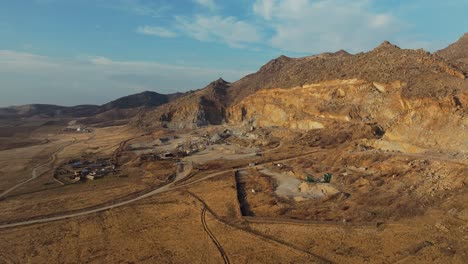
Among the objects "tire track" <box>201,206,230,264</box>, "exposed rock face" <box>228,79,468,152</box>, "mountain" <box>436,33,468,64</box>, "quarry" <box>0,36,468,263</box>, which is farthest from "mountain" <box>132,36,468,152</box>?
"mountain" <box>436,33,468,64</box>

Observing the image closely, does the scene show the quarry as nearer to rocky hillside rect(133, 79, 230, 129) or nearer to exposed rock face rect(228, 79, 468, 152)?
exposed rock face rect(228, 79, 468, 152)

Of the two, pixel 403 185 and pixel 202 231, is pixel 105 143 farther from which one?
pixel 403 185

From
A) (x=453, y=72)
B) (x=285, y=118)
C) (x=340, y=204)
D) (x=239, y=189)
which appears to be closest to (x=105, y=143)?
(x=285, y=118)

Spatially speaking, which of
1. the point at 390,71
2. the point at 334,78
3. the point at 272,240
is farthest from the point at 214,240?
the point at 334,78

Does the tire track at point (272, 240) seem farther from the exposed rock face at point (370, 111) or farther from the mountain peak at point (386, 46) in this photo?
the mountain peak at point (386, 46)

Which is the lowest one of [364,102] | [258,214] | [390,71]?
[258,214]

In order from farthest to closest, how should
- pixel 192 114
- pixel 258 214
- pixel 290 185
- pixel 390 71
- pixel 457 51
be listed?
pixel 192 114, pixel 457 51, pixel 390 71, pixel 290 185, pixel 258 214

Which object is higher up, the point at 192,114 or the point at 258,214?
the point at 192,114

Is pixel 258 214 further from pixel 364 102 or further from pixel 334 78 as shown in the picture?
pixel 334 78
